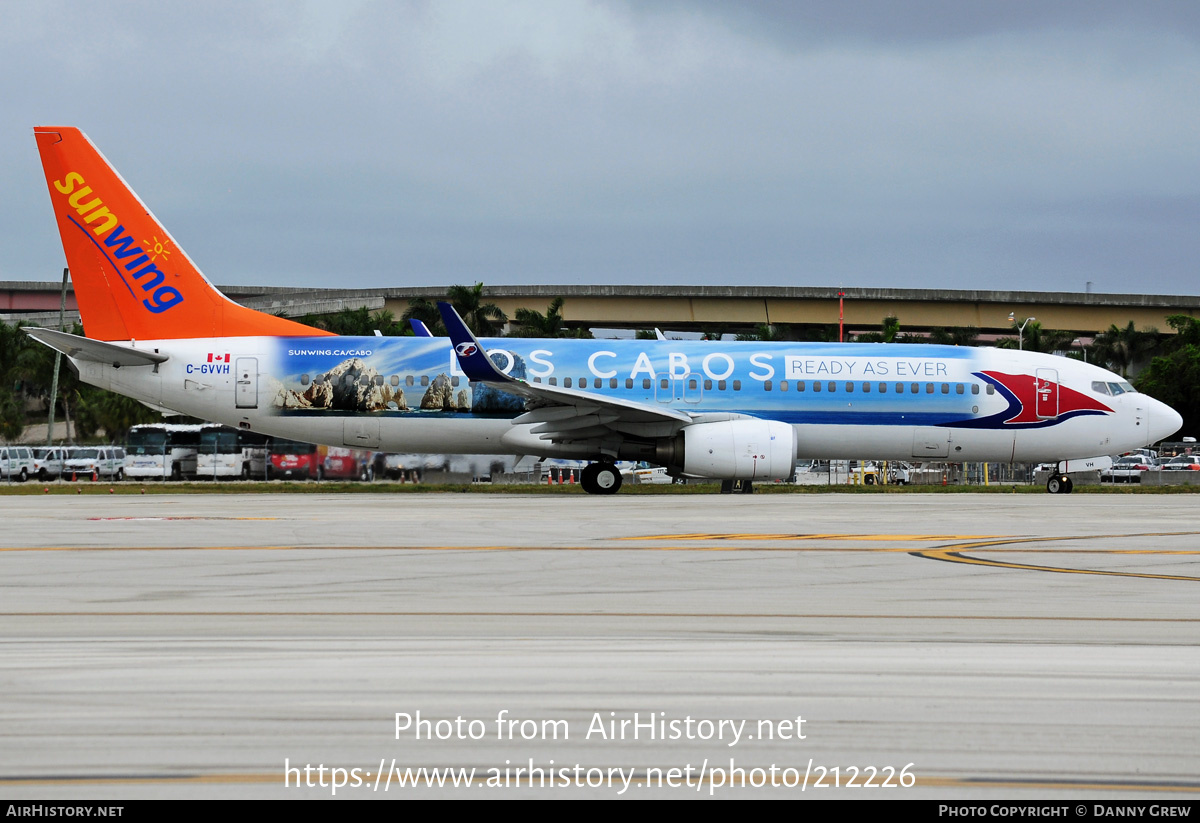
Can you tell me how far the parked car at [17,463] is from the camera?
45.8m

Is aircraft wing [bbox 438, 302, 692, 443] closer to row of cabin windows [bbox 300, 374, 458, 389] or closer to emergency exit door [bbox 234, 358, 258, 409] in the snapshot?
row of cabin windows [bbox 300, 374, 458, 389]

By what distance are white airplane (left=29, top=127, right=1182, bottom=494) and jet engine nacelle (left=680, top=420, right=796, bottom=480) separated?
0.03 metres

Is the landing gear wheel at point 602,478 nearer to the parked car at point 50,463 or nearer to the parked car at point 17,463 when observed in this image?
the parked car at point 50,463

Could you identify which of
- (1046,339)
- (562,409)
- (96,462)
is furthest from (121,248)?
(1046,339)

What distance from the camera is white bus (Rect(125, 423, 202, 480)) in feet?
149

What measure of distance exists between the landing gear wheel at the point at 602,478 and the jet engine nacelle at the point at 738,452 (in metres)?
1.95

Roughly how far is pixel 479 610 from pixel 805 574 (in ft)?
11.5

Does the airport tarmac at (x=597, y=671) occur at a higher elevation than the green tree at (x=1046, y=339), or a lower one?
lower

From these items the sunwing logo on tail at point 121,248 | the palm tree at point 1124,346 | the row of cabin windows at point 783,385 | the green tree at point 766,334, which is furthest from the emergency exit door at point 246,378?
the palm tree at point 1124,346

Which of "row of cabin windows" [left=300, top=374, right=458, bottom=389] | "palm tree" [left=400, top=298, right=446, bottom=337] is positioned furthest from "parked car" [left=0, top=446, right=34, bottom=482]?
"row of cabin windows" [left=300, top=374, right=458, bottom=389]

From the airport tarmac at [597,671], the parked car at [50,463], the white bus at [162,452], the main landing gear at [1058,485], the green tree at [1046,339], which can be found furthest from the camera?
the green tree at [1046,339]

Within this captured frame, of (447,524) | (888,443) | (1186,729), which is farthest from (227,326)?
(1186,729)

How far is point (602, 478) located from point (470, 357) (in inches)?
183

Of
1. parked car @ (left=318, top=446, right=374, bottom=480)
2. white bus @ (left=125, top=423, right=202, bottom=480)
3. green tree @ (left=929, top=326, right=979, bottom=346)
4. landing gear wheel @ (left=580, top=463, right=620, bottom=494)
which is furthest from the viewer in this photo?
green tree @ (left=929, top=326, right=979, bottom=346)
